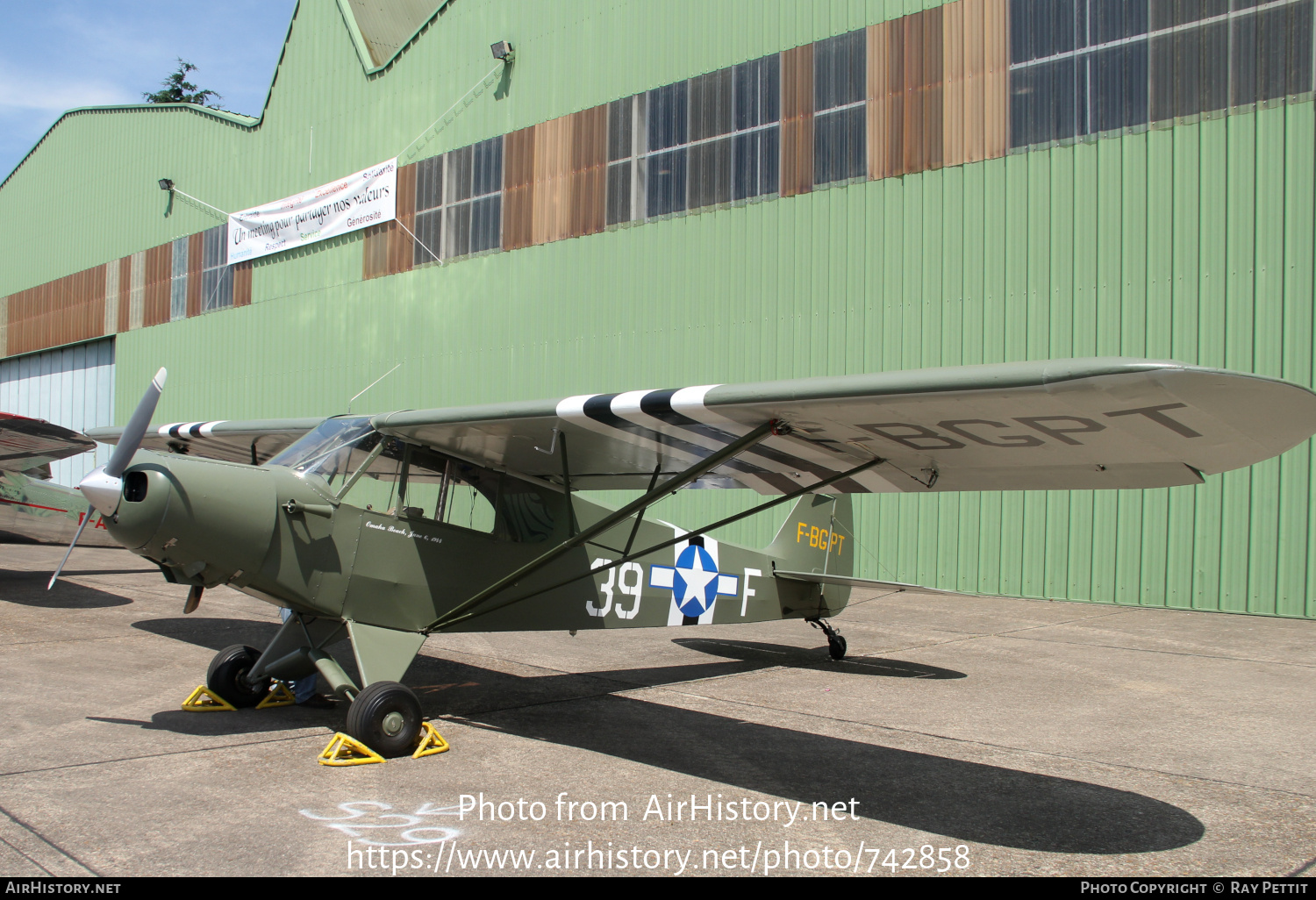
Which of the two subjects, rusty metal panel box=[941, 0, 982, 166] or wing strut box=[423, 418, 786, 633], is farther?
rusty metal panel box=[941, 0, 982, 166]

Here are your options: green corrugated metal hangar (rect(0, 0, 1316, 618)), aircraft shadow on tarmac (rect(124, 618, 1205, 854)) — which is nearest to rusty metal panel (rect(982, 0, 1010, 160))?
green corrugated metal hangar (rect(0, 0, 1316, 618))

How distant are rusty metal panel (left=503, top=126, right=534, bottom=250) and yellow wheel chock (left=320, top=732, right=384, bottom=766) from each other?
14.1m

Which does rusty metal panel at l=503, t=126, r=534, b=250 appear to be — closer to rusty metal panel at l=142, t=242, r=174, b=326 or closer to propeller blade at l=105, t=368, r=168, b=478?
propeller blade at l=105, t=368, r=168, b=478

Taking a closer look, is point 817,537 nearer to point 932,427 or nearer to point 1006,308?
point 932,427

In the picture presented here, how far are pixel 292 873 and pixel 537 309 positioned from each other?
15140 mm

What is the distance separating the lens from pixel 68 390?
3173cm

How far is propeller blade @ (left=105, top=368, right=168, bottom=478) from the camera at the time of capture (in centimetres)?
525

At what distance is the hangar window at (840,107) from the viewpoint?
14.3 m

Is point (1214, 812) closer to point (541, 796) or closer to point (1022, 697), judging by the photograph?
point (1022, 697)

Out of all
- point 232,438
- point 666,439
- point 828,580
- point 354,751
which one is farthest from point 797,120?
point 354,751

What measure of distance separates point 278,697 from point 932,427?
16.4ft

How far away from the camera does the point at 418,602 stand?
632 cm
